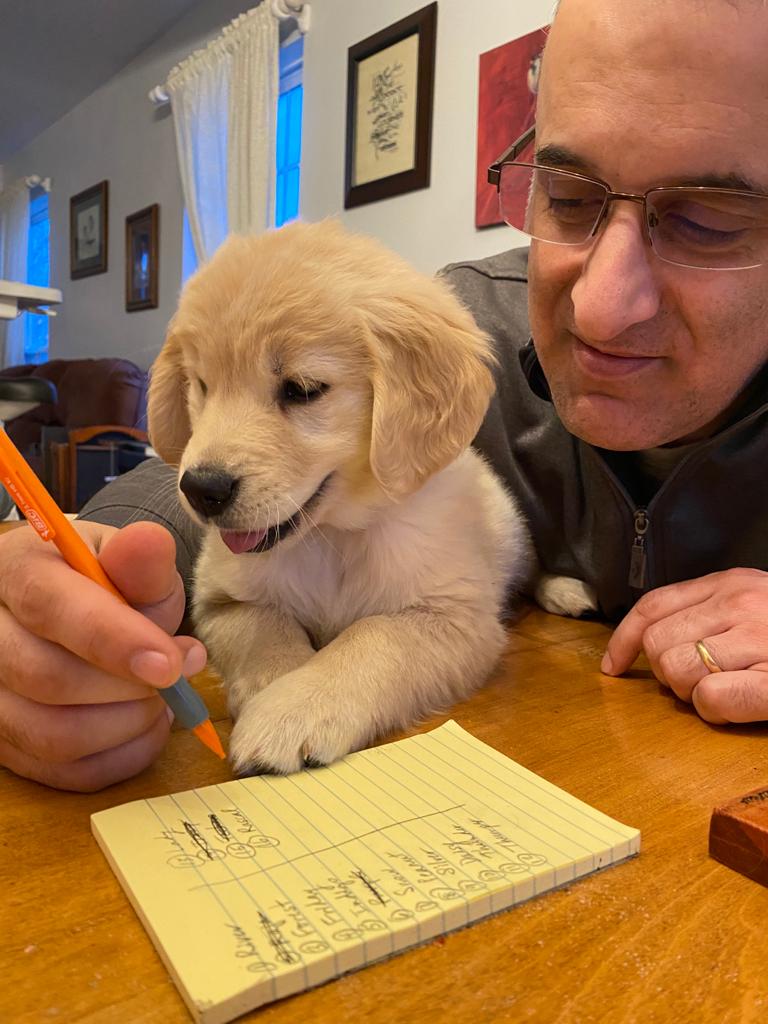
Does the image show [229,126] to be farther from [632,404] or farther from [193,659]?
[193,659]

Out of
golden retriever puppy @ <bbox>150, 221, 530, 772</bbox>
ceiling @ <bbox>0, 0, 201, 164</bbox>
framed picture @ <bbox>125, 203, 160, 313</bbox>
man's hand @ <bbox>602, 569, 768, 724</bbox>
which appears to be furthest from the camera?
framed picture @ <bbox>125, 203, 160, 313</bbox>

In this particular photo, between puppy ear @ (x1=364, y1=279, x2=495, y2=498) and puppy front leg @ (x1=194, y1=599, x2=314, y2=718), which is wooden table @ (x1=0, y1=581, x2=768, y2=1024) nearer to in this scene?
puppy front leg @ (x1=194, y1=599, x2=314, y2=718)

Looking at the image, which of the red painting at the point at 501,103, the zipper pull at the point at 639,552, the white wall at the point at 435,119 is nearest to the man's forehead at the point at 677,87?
the zipper pull at the point at 639,552

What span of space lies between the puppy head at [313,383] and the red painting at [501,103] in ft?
7.66

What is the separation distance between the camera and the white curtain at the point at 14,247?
911cm

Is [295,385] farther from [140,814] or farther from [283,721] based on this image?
[140,814]

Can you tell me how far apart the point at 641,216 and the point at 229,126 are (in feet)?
16.1

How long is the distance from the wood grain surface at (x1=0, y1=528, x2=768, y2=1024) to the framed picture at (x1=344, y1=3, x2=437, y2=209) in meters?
3.52

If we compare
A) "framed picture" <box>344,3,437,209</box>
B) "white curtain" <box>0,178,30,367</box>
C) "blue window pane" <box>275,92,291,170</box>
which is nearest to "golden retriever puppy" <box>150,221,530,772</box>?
"framed picture" <box>344,3,437,209</box>

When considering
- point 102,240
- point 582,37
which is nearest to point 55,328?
point 102,240

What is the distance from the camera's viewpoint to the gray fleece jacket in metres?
1.16

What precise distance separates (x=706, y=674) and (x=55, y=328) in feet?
29.0

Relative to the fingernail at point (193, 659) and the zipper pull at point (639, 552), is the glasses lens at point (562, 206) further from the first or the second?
the fingernail at point (193, 659)

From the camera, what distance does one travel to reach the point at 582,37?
1.00 meters
